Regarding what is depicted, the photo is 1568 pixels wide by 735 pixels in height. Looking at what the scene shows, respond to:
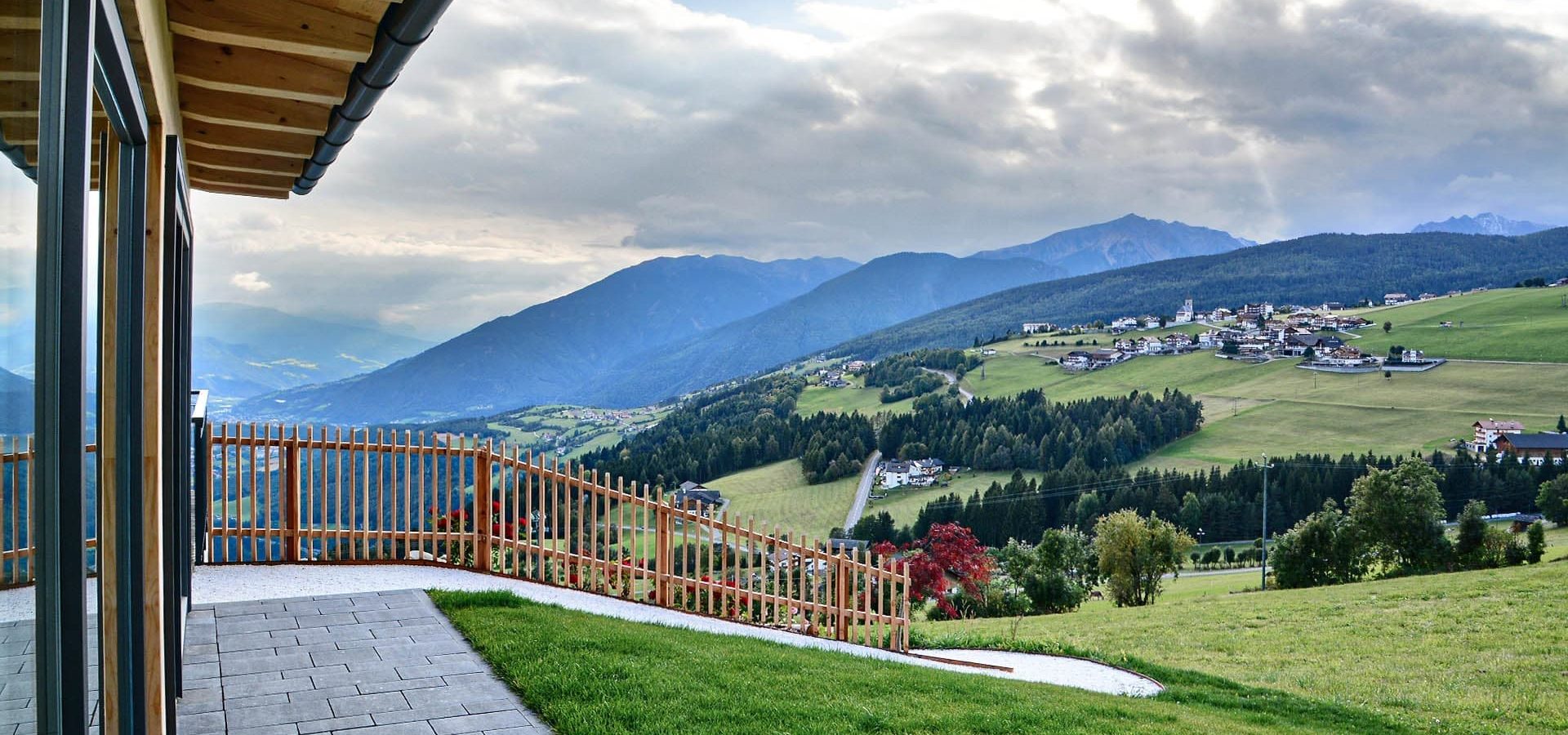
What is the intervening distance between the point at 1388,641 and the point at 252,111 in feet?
63.3

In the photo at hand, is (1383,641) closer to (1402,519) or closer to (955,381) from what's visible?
(1402,519)

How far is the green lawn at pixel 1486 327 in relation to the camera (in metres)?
98.9

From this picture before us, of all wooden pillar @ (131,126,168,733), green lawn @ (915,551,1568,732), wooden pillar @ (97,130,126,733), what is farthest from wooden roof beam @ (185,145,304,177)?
green lawn @ (915,551,1568,732)

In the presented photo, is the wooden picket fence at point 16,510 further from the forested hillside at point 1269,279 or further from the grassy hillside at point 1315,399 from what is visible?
the forested hillside at point 1269,279

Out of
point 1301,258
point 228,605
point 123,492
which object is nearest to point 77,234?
point 123,492

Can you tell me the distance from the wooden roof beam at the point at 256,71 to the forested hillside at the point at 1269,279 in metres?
155

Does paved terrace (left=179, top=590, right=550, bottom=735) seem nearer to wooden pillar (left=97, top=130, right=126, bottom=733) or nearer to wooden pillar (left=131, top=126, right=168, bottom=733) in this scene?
wooden pillar (left=131, top=126, right=168, bottom=733)

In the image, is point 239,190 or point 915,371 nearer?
point 239,190

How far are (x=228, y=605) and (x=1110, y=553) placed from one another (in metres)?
38.0

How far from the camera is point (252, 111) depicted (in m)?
4.23

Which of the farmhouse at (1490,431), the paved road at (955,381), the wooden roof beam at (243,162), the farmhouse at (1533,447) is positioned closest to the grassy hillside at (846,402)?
the paved road at (955,381)

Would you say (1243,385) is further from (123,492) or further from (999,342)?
(123,492)

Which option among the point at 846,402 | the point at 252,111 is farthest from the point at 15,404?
the point at 846,402

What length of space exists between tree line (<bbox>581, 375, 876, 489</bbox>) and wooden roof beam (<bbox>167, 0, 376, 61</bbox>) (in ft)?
208
